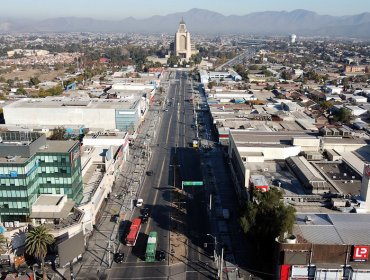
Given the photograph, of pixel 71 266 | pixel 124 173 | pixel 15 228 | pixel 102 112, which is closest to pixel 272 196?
pixel 71 266

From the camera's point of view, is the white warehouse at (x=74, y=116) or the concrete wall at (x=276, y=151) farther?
the white warehouse at (x=74, y=116)

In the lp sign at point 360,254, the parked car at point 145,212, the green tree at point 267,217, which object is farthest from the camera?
the parked car at point 145,212

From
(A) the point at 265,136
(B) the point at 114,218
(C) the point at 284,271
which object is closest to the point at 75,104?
(A) the point at 265,136

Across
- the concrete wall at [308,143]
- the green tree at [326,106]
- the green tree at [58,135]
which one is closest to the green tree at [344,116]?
the green tree at [326,106]

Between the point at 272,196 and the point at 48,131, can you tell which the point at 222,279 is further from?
the point at 48,131

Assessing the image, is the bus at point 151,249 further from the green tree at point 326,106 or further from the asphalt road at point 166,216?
the green tree at point 326,106

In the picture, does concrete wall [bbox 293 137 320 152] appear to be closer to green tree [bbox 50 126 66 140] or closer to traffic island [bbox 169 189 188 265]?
traffic island [bbox 169 189 188 265]
